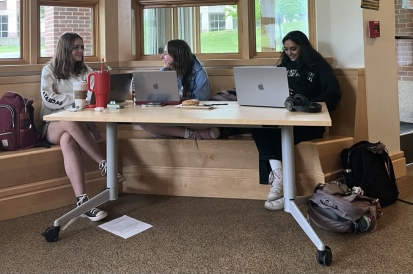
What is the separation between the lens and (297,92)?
112 inches

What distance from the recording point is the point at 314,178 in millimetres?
2736

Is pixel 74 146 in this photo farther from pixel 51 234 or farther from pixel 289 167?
pixel 289 167

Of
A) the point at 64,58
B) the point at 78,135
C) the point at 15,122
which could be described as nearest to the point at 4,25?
the point at 64,58

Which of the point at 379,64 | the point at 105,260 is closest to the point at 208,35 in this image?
the point at 379,64

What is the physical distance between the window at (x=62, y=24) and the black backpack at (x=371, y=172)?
2266 millimetres

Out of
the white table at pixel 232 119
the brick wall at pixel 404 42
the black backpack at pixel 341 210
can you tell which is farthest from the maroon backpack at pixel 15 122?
the brick wall at pixel 404 42

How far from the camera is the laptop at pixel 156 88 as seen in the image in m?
2.31

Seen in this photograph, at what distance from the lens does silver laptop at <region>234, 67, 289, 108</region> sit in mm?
2043

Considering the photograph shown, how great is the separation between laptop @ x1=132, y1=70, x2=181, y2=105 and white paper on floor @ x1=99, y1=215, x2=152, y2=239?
71cm

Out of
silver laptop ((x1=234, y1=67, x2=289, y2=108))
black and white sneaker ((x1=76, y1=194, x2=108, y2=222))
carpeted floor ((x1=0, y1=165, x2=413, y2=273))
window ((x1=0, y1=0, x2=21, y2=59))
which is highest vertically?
window ((x1=0, y1=0, x2=21, y2=59))

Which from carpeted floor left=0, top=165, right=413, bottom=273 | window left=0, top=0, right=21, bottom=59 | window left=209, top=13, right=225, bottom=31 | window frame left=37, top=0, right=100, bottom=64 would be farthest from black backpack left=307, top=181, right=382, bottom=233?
window left=0, top=0, right=21, bottom=59

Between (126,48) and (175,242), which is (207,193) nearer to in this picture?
(175,242)

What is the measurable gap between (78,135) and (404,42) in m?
2.89

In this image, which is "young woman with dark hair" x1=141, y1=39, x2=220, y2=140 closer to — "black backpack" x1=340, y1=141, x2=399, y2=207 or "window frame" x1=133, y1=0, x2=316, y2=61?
"window frame" x1=133, y1=0, x2=316, y2=61
